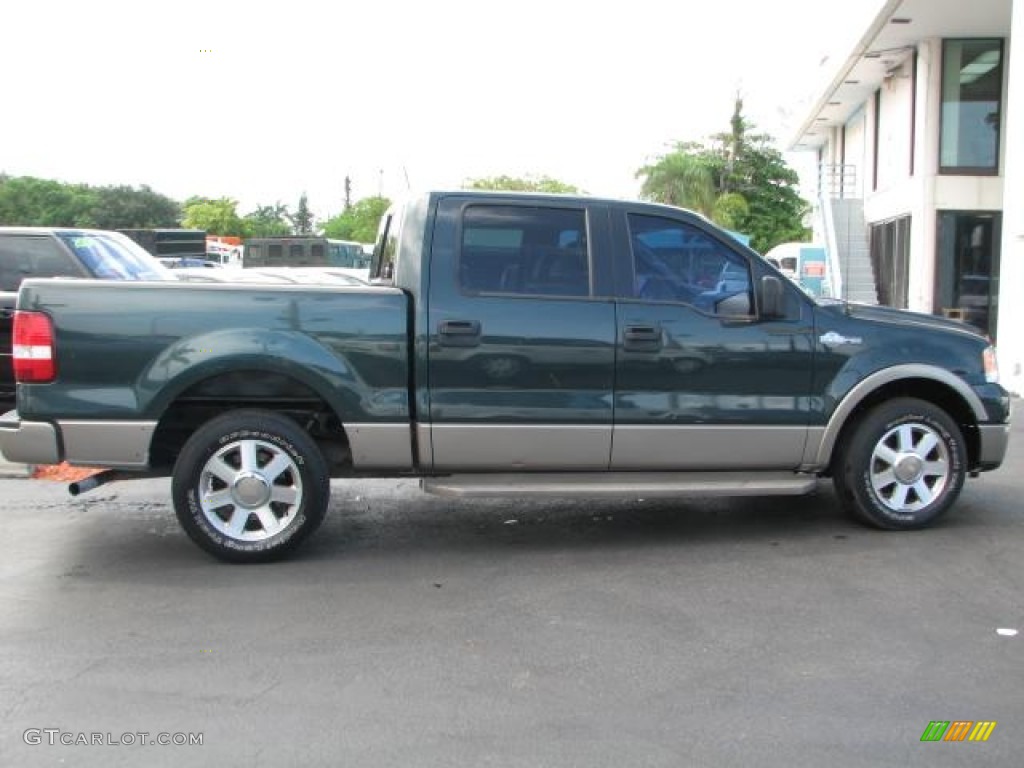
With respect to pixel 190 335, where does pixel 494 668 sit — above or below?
below

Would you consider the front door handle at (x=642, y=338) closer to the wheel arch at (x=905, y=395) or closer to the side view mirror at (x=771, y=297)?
the side view mirror at (x=771, y=297)

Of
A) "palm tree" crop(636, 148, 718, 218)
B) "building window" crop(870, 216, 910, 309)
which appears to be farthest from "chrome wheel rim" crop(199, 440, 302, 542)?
"palm tree" crop(636, 148, 718, 218)

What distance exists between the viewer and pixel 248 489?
5547 mm

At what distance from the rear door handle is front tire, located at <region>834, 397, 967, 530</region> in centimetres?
239

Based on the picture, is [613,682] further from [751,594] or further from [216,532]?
[216,532]

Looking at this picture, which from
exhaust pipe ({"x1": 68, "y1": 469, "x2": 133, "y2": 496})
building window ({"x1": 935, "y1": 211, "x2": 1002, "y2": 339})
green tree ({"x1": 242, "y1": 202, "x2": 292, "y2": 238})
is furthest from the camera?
green tree ({"x1": 242, "y1": 202, "x2": 292, "y2": 238})

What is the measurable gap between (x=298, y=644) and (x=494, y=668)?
92 centimetres

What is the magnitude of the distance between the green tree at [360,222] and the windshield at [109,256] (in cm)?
5411

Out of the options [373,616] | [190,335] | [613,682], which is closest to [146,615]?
[373,616]

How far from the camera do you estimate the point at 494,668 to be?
13.9ft

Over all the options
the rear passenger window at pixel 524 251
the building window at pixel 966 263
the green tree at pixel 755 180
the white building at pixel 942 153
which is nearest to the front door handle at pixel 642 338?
the rear passenger window at pixel 524 251

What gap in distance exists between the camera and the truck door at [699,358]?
579 centimetres

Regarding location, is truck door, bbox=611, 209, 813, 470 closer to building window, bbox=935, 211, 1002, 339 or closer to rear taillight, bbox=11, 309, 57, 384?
rear taillight, bbox=11, 309, 57, 384

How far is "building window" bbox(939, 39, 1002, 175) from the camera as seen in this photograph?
19109 millimetres
